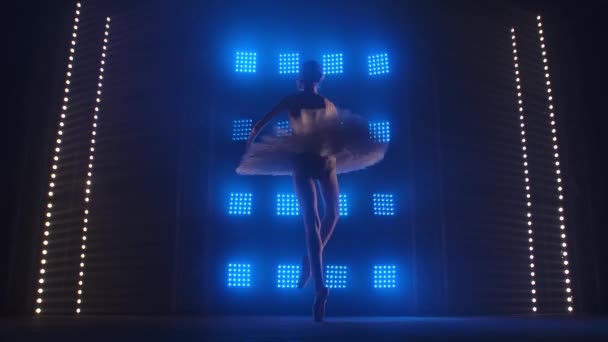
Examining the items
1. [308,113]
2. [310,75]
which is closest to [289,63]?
[310,75]

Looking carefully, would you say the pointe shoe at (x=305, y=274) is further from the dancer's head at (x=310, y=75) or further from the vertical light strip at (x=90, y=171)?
the vertical light strip at (x=90, y=171)

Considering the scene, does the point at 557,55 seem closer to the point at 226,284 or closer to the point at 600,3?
the point at 600,3

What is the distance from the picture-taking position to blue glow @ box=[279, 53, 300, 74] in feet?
20.1

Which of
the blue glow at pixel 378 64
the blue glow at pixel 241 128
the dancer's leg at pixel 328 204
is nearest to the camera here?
the dancer's leg at pixel 328 204

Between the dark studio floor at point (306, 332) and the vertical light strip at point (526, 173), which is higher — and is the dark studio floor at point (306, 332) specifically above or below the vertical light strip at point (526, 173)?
below

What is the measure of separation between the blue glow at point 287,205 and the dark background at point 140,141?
1.27m

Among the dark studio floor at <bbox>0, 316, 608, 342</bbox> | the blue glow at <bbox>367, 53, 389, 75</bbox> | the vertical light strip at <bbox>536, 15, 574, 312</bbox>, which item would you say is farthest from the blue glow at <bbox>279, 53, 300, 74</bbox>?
the dark studio floor at <bbox>0, 316, 608, 342</bbox>

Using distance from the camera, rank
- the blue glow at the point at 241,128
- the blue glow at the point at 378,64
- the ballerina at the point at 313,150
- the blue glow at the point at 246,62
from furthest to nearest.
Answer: the blue glow at the point at 246,62
the blue glow at the point at 378,64
the blue glow at the point at 241,128
the ballerina at the point at 313,150

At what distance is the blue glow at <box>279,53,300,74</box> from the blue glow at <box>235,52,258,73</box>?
1.09ft

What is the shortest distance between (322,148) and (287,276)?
82.0 inches

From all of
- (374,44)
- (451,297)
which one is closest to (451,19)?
(374,44)

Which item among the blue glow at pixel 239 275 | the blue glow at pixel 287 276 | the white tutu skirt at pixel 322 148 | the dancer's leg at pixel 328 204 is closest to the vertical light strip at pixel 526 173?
the white tutu skirt at pixel 322 148

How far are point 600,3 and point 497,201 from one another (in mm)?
2683

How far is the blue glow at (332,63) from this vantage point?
20.0ft
